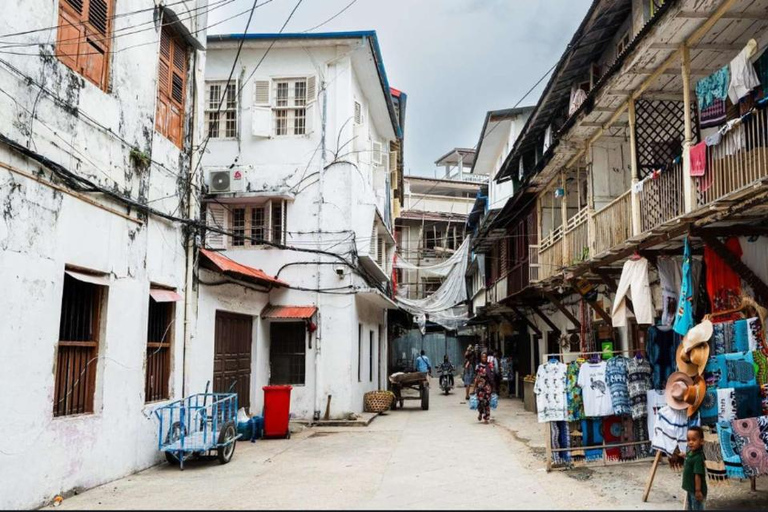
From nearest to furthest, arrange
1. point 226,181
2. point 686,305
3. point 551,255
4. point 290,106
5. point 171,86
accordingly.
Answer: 1. point 686,305
2. point 171,86
3. point 551,255
4. point 226,181
5. point 290,106

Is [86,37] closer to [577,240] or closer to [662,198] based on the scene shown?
[662,198]

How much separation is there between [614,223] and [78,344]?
27.7 feet

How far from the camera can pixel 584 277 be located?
13359mm

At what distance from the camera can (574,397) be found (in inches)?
388

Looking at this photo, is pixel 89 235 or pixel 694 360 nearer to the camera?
pixel 694 360

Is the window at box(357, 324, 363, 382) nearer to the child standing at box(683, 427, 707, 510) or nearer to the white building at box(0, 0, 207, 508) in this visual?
the white building at box(0, 0, 207, 508)

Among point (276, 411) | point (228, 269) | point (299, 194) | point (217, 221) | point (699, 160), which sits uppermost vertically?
point (299, 194)

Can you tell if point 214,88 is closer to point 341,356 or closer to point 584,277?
point 341,356

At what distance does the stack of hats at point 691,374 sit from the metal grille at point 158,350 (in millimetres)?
7589

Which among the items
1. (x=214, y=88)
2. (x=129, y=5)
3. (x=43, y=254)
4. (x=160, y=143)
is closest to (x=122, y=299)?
(x=43, y=254)

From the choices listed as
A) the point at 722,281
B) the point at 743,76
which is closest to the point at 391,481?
the point at 722,281

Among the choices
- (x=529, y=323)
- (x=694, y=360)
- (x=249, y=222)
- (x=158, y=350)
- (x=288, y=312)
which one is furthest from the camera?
(x=529, y=323)

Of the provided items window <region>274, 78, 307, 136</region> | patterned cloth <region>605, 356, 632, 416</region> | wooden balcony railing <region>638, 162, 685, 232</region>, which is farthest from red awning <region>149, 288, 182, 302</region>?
window <region>274, 78, 307, 136</region>

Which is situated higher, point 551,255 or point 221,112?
point 221,112
